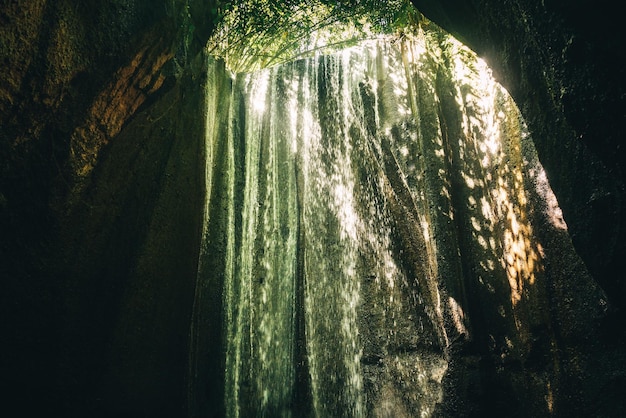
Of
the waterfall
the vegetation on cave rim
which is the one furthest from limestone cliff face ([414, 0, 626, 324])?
the vegetation on cave rim

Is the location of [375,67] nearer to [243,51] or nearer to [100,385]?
[243,51]

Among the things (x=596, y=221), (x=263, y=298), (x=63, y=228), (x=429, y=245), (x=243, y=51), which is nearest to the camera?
(x=596, y=221)

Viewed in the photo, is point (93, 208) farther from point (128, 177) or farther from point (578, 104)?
point (578, 104)

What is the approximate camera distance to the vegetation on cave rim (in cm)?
782

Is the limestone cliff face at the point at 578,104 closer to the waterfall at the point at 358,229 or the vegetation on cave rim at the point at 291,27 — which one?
the waterfall at the point at 358,229

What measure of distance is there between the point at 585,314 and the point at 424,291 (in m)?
1.95

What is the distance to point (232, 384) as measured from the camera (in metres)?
5.96

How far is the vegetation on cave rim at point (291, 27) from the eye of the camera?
25.6 feet

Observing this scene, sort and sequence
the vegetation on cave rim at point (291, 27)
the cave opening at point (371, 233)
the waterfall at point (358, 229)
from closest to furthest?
1. the cave opening at point (371, 233)
2. the waterfall at point (358, 229)
3. the vegetation on cave rim at point (291, 27)

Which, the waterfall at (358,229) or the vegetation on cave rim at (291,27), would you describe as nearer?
the waterfall at (358,229)

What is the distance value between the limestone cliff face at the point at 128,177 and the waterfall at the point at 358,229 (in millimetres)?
854

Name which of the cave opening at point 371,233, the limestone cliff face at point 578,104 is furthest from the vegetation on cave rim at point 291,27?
the limestone cliff face at point 578,104

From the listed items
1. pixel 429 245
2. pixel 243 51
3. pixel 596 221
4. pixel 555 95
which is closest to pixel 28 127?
pixel 555 95

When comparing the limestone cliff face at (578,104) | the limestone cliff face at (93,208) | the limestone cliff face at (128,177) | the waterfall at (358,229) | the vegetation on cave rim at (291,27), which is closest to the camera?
the limestone cliff face at (578,104)
